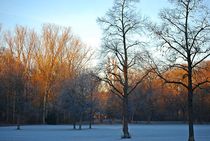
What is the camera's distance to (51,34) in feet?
233

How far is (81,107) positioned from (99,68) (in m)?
Result: 24.3

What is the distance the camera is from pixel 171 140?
2702 centimetres

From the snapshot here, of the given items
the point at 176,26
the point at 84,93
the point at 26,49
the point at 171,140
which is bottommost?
the point at 171,140

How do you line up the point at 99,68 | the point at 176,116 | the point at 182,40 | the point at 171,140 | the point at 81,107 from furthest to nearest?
the point at 176,116
the point at 81,107
the point at 99,68
the point at 171,140
the point at 182,40

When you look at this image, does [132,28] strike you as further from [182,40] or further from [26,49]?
[26,49]

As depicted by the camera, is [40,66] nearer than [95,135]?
No

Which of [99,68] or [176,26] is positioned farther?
[99,68]

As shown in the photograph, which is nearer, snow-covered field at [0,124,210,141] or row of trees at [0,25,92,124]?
snow-covered field at [0,124,210,141]

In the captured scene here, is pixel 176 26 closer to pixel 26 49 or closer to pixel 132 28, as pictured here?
pixel 132 28

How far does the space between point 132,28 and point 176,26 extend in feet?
28.2

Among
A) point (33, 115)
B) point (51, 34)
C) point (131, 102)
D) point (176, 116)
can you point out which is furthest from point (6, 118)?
point (176, 116)

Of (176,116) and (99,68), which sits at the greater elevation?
(99,68)

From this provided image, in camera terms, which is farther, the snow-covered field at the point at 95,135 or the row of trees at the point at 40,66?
the row of trees at the point at 40,66

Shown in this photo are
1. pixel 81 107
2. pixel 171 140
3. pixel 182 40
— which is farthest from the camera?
pixel 81 107
